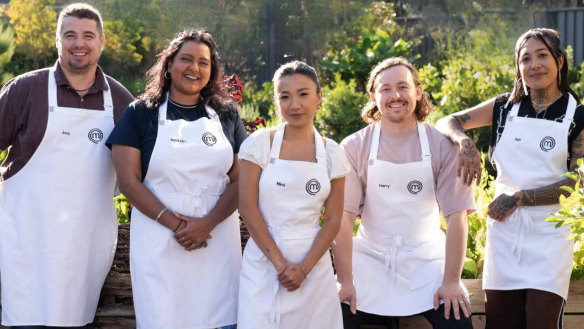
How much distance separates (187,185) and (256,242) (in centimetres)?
39

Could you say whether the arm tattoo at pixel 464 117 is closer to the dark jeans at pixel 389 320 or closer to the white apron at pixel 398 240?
the white apron at pixel 398 240

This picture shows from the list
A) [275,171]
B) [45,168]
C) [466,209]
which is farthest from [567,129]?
[45,168]

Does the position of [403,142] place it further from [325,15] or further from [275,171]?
[325,15]

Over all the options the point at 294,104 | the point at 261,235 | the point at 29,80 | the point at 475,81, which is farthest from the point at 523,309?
the point at 475,81

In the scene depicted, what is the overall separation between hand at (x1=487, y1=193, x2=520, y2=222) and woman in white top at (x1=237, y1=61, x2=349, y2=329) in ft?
2.41

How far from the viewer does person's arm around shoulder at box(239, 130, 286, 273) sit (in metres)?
3.24

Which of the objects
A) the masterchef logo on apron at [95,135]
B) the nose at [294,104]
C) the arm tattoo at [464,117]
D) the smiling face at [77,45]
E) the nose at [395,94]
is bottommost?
the masterchef logo on apron at [95,135]

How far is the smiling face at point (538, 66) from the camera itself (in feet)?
11.6

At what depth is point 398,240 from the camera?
360cm

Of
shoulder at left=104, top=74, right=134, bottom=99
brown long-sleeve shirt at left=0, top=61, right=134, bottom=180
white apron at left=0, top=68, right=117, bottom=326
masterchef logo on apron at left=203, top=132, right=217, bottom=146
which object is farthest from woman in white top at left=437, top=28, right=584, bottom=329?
brown long-sleeve shirt at left=0, top=61, right=134, bottom=180

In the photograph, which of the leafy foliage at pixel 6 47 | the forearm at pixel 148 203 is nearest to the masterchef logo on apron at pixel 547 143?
the forearm at pixel 148 203

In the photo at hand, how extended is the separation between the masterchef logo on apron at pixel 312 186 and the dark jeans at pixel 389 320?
22.3 inches

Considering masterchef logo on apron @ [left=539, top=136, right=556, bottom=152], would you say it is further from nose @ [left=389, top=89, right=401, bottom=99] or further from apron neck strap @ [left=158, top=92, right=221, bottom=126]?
apron neck strap @ [left=158, top=92, right=221, bottom=126]

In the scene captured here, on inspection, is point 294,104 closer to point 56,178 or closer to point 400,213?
point 400,213
